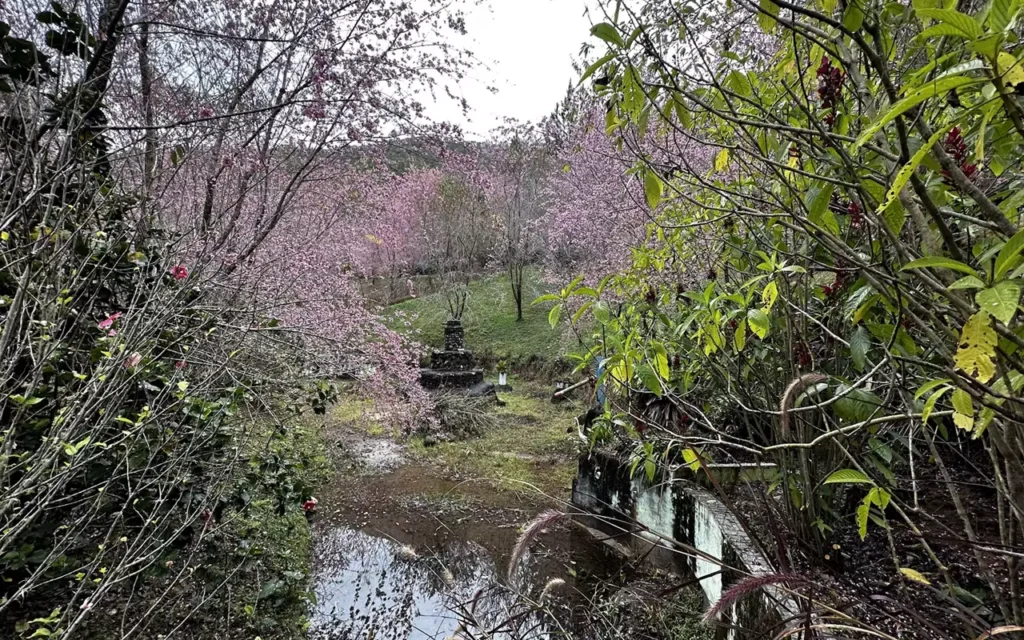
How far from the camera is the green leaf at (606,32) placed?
1077mm

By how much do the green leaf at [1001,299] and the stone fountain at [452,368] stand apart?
33.8ft

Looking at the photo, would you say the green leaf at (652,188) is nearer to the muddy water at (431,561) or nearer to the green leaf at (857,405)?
the green leaf at (857,405)

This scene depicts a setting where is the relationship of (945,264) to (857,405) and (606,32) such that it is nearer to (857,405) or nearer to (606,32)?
(606,32)

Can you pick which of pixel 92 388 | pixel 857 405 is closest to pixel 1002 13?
pixel 857 405

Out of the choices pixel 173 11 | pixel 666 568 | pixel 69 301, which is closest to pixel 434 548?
pixel 666 568

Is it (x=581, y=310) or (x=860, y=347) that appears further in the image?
(x=581, y=310)

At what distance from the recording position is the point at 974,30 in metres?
0.61

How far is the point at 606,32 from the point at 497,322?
1504 cm

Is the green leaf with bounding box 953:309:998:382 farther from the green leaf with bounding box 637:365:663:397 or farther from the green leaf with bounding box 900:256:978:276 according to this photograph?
the green leaf with bounding box 637:365:663:397

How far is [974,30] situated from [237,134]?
4.78m

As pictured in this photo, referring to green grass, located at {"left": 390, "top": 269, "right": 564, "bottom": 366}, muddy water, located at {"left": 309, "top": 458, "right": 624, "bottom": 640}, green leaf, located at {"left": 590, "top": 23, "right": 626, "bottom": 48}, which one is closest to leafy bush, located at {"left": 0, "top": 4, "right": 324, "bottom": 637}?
muddy water, located at {"left": 309, "top": 458, "right": 624, "bottom": 640}

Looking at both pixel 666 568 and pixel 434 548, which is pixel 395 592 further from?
pixel 666 568

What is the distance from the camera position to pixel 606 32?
108 centimetres

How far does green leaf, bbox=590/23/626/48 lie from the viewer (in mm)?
1077
